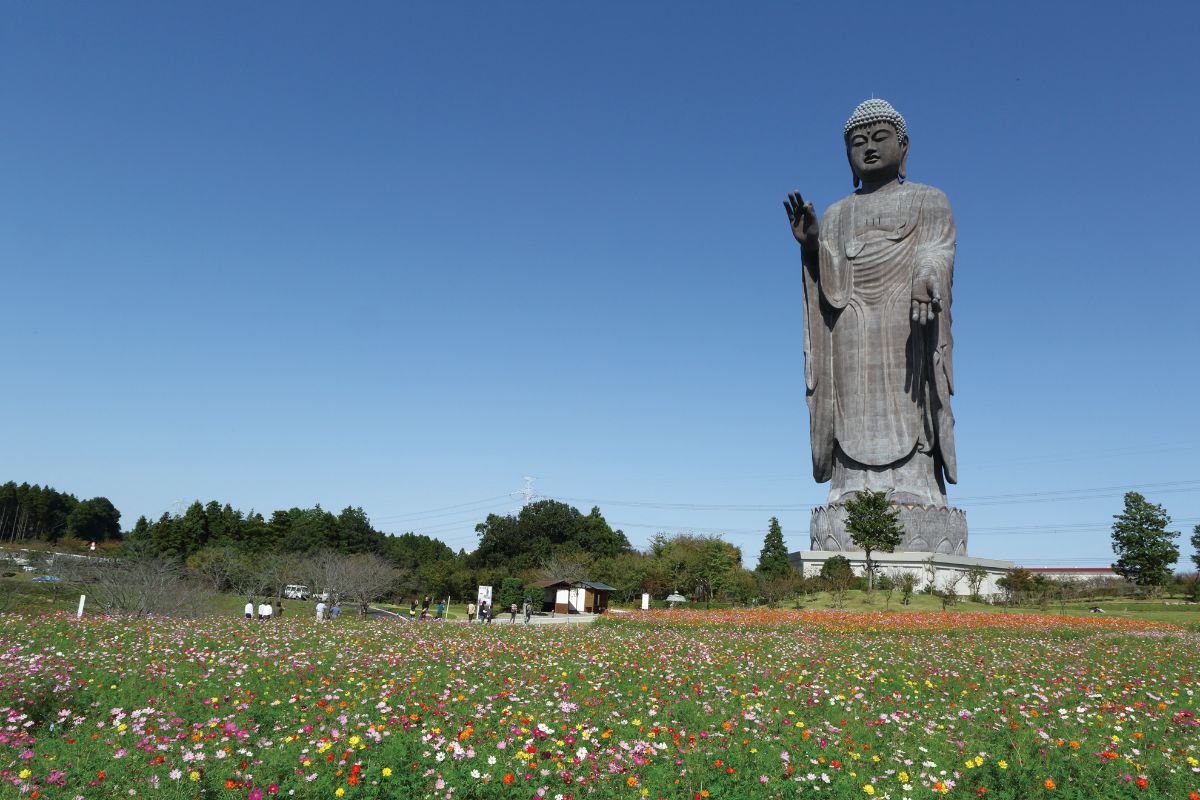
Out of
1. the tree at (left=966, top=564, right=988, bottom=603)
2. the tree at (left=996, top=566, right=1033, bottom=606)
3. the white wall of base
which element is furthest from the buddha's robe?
the tree at (left=996, top=566, right=1033, bottom=606)

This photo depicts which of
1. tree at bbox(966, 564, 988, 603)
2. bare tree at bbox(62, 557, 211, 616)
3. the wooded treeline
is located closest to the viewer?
bare tree at bbox(62, 557, 211, 616)

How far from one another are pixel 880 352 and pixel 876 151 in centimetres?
1092

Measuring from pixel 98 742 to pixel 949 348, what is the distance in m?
43.9

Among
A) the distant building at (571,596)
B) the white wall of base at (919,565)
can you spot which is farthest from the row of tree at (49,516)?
the white wall of base at (919,565)

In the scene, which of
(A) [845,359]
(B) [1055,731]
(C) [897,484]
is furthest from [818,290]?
(B) [1055,731]

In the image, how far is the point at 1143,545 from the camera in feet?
155

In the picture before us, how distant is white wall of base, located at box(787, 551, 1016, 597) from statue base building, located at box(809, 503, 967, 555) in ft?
1.69

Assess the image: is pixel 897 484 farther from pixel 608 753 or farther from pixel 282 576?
pixel 608 753

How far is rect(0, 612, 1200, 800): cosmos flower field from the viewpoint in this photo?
6.45m

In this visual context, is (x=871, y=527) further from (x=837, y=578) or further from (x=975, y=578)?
(x=975, y=578)

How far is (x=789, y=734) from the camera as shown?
26.3 ft

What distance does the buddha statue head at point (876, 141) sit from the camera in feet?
150

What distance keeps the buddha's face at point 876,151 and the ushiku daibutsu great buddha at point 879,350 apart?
6 centimetres

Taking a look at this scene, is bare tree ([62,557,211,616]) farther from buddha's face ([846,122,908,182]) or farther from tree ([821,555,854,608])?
buddha's face ([846,122,908,182])
